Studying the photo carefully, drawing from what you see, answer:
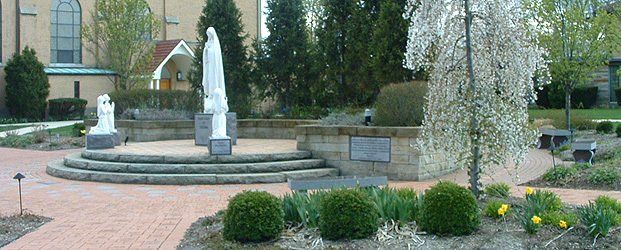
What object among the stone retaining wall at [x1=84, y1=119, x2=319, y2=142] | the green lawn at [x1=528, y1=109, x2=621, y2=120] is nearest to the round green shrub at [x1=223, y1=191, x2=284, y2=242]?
the stone retaining wall at [x1=84, y1=119, x2=319, y2=142]

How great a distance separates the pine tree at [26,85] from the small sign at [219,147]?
79.3 ft

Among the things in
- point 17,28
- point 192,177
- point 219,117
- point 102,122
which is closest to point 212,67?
point 219,117

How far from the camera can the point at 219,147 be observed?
14711 millimetres

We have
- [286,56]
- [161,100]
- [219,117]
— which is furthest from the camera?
[286,56]

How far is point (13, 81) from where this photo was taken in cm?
3584

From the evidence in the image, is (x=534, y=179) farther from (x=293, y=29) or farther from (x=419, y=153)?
(x=293, y=29)

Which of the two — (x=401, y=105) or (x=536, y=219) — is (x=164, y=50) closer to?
(x=401, y=105)

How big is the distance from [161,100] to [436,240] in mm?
17829

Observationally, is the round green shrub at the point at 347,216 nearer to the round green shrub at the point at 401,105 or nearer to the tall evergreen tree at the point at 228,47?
the round green shrub at the point at 401,105

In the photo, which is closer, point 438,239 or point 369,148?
point 438,239

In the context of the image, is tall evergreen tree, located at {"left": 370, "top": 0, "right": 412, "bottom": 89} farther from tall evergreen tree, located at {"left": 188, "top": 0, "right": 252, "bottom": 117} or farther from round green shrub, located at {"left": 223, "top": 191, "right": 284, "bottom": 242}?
round green shrub, located at {"left": 223, "top": 191, "right": 284, "bottom": 242}

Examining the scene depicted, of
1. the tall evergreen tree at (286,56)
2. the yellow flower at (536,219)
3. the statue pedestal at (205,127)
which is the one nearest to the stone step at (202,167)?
the statue pedestal at (205,127)

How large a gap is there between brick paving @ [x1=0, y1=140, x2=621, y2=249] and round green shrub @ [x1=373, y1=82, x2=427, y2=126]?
5.25 feet

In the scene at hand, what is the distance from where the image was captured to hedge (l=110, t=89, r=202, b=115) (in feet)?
78.1
